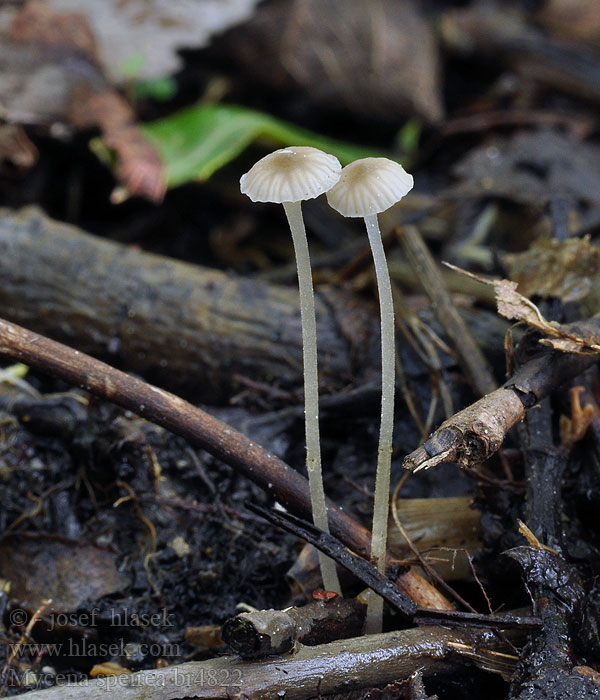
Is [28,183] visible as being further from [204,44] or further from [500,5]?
[500,5]

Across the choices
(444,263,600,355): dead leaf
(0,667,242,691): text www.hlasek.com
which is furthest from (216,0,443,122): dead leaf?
(0,667,242,691): text www.hlasek.com

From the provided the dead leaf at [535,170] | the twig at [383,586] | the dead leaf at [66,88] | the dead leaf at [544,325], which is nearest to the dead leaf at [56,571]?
the twig at [383,586]

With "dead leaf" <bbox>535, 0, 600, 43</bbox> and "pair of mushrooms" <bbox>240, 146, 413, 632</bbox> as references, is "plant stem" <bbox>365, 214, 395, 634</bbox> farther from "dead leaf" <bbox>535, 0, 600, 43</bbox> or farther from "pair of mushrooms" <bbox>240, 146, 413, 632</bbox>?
"dead leaf" <bbox>535, 0, 600, 43</bbox>

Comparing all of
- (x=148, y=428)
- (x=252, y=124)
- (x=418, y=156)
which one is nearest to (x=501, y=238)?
(x=418, y=156)

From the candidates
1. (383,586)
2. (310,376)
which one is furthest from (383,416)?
(383,586)

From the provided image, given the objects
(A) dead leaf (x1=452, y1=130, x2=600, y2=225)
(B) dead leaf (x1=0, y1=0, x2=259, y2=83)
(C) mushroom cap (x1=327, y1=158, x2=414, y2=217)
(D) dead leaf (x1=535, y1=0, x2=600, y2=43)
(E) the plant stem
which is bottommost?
(E) the plant stem

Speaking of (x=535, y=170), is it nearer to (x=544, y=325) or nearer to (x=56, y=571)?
(x=544, y=325)

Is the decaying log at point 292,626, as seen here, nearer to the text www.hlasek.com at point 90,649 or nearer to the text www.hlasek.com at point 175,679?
the text www.hlasek.com at point 175,679
